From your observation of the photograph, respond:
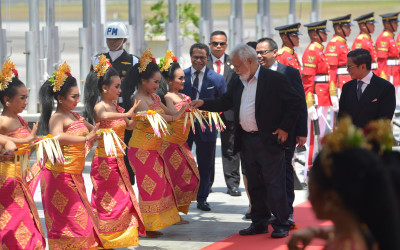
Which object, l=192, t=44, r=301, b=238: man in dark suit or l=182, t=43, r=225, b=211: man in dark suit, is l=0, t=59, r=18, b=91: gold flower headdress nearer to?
l=192, t=44, r=301, b=238: man in dark suit

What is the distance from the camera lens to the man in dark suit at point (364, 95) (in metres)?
6.89

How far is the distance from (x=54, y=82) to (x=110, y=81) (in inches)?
24.5

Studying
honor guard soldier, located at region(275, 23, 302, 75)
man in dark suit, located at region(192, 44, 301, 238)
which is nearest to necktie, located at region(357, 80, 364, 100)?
man in dark suit, located at region(192, 44, 301, 238)

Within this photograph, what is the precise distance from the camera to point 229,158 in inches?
350

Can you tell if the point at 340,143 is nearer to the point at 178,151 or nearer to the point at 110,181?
the point at 110,181

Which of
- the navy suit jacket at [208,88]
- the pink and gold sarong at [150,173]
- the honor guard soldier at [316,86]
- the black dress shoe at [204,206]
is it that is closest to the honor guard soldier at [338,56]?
the honor guard soldier at [316,86]

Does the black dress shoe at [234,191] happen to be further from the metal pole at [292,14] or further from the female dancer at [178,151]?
the metal pole at [292,14]

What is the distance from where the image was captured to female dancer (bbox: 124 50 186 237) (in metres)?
6.91

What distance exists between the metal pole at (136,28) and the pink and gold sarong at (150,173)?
22.1 feet

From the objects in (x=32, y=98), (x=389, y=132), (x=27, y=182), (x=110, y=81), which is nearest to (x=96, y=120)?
(x=110, y=81)

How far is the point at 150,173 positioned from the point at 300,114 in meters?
1.37

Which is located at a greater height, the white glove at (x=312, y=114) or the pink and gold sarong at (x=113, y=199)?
the white glove at (x=312, y=114)

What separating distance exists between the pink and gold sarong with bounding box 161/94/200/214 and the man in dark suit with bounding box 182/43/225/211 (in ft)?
1.21

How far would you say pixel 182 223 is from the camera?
764 centimetres
